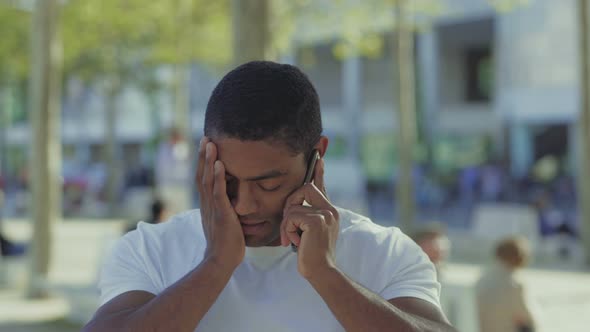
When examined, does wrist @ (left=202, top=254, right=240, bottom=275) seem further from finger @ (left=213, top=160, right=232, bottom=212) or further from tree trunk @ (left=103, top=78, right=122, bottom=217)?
tree trunk @ (left=103, top=78, right=122, bottom=217)

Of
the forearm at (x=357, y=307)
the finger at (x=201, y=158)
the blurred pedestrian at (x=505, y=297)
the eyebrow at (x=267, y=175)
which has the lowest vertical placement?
the blurred pedestrian at (x=505, y=297)

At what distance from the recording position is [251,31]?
701 cm

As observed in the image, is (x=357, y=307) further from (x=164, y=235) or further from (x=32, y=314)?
(x=32, y=314)

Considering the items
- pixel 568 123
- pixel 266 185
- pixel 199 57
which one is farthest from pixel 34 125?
pixel 568 123

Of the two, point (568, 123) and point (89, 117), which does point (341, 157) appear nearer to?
point (568, 123)

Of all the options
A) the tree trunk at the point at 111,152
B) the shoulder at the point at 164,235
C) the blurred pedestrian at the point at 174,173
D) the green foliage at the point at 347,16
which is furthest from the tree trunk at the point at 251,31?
the tree trunk at the point at 111,152

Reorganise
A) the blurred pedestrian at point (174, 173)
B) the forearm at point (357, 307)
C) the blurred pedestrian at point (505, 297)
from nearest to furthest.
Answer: the forearm at point (357, 307) < the blurred pedestrian at point (505, 297) < the blurred pedestrian at point (174, 173)

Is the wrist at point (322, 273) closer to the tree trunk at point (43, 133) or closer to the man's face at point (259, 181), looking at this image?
the man's face at point (259, 181)

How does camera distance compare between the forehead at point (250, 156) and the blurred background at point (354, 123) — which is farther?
the blurred background at point (354, 123)

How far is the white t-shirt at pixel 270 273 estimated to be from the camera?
6.61 ft

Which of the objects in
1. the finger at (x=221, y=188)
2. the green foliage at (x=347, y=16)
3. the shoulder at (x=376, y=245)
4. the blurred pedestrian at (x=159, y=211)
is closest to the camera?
the finger at (x=221, y=188)

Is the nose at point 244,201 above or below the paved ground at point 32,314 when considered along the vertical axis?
above

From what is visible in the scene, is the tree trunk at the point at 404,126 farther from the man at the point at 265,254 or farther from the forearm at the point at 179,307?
the forearm at the point at 179,307

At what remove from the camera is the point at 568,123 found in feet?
103
